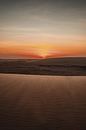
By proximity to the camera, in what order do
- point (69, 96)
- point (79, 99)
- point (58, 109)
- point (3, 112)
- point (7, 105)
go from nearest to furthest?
point (3, 112)
point (58, 109)
point (7, 105)
point (79, 99)
point (69, 96)

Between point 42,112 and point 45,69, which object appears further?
point 45,69

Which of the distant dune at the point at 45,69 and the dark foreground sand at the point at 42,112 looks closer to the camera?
the dark foreground sand at the point at 42,112

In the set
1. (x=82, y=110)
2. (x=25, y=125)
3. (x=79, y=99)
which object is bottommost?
(x=25, y=125)

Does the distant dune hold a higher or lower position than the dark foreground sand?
higher

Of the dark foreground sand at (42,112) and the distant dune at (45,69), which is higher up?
the distant dune at (45,69)

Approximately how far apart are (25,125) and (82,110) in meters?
1.78

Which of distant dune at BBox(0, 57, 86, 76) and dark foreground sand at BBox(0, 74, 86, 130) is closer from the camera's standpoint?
dark foreground sand at BBox(0, 74, 86, 130)

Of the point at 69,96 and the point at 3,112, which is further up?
the point at 69,96

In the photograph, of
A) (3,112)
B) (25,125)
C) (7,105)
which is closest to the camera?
(25,125)

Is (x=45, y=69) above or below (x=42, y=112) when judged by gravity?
above

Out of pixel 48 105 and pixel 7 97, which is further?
pixel 7 97

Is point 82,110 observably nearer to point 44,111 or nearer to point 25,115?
point 44,111

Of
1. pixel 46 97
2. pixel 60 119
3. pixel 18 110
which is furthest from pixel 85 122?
pixel 46 97

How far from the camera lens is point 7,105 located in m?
6.86
